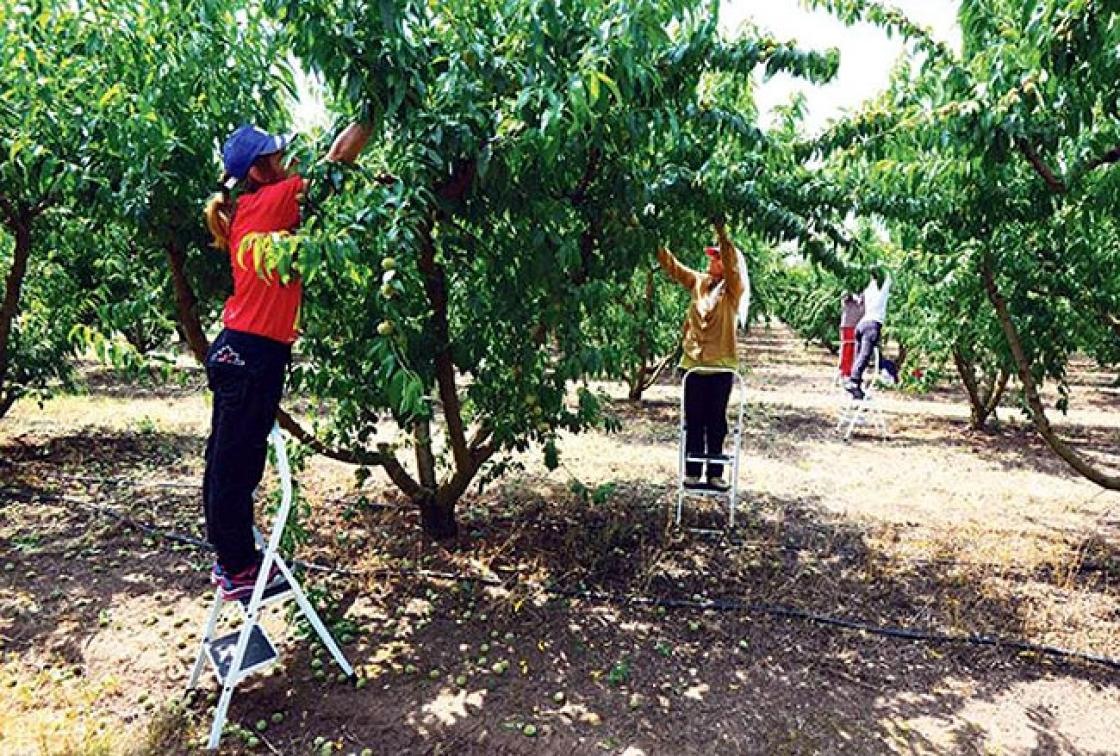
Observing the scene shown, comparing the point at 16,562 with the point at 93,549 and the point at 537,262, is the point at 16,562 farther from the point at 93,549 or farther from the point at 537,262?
the point at 537,262

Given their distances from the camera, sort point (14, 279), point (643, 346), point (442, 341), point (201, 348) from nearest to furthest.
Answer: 1. point (442, 341)
2. point (201, 348)
3. point (14, 279)
4. point (643, 346)

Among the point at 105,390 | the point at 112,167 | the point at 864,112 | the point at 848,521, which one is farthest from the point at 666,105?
the point at 105,390

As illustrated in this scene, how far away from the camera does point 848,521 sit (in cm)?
557

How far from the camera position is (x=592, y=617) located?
3.87 m

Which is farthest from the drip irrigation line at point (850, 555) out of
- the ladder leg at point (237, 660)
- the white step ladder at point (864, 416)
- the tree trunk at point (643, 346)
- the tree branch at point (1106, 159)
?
the white step ladder at point (864, 416)

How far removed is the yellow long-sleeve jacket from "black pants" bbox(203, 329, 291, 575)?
9.52 feet

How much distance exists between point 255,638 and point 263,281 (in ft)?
4.81

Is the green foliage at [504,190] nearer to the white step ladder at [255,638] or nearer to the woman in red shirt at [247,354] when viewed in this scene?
the woman in red shirt at [247,354]

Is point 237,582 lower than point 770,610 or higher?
higher

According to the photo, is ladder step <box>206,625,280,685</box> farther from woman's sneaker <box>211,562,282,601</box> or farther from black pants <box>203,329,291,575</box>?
black pants <box>203,329,291,575</box>

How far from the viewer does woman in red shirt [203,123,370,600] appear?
9.63 feet

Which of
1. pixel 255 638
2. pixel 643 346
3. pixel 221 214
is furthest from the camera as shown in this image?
pixel 643 346

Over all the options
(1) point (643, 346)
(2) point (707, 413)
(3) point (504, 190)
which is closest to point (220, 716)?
(3) point (504, 190)

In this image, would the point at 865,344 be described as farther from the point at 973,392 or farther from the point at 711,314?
the point at 711,314
